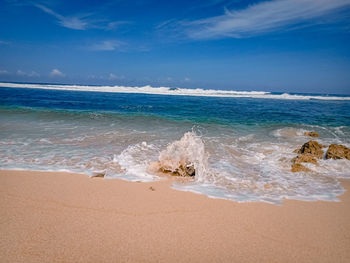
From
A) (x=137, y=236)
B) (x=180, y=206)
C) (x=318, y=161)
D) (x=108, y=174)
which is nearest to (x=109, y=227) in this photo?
(x=137, y=236)

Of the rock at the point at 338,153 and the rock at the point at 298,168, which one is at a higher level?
the rock at the point at 338,153

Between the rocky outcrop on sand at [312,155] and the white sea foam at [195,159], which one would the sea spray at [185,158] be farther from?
the rocky outcrop on sand at [312,155]

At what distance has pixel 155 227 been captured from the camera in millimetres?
2365

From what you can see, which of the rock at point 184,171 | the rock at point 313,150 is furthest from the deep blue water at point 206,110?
the rock at point 184,171

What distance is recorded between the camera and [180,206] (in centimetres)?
285

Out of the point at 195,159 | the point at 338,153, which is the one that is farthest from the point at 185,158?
the point at 338,153

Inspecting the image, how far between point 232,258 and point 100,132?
6.48m

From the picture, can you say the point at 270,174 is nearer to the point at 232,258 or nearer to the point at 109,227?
the point at 232,258

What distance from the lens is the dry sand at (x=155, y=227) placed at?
1.98m

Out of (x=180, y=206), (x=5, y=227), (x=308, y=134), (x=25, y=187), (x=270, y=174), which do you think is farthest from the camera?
(x=308, y=134)

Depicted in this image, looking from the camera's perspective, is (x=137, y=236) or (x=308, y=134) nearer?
(x=137, y=236)

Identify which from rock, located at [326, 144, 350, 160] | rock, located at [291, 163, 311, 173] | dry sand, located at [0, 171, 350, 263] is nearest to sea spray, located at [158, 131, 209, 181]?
dry sand, located at [0, 171, 350, 263]

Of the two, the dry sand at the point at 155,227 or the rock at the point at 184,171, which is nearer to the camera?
the dry sand at the point at 155,227

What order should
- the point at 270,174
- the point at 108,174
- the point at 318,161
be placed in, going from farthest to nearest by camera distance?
the point at 318,161
the point at 270,174
the point at 108,174
